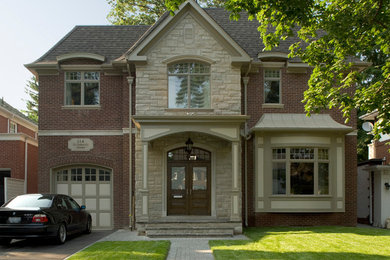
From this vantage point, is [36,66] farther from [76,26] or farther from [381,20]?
[381,20]

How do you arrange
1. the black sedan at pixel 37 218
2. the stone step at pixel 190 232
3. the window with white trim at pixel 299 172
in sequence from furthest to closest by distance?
the window with white trim at pixel 299 172 → the stone step at pixel 190 232 → the black sedan at pixel 37 218

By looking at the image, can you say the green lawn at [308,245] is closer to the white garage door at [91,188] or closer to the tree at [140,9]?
the white garage door at [91,188]

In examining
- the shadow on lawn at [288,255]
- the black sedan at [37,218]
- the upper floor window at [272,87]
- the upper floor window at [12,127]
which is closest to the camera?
the shadow on lawn at [288,255]

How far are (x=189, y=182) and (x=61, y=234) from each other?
5518 mm

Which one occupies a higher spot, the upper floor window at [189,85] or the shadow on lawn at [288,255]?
the upper floor window at [189,85]

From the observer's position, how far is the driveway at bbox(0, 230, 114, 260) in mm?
10788

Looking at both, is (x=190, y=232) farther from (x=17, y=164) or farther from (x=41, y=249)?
(x=17, y=164)

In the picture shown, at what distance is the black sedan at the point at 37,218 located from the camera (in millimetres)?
11695

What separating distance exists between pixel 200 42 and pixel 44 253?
9135 millimetres

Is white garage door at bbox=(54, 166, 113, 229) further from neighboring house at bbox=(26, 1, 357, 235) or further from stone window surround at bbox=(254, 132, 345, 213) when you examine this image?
stone window surround at bbox=(254, 132, 345, 213)

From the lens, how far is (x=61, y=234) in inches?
498

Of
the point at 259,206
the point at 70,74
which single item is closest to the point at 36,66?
the point at 70,74

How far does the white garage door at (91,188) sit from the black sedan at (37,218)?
389cm

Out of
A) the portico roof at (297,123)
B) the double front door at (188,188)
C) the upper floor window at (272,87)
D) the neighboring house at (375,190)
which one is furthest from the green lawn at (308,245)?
the upper floor window at (272,87)
